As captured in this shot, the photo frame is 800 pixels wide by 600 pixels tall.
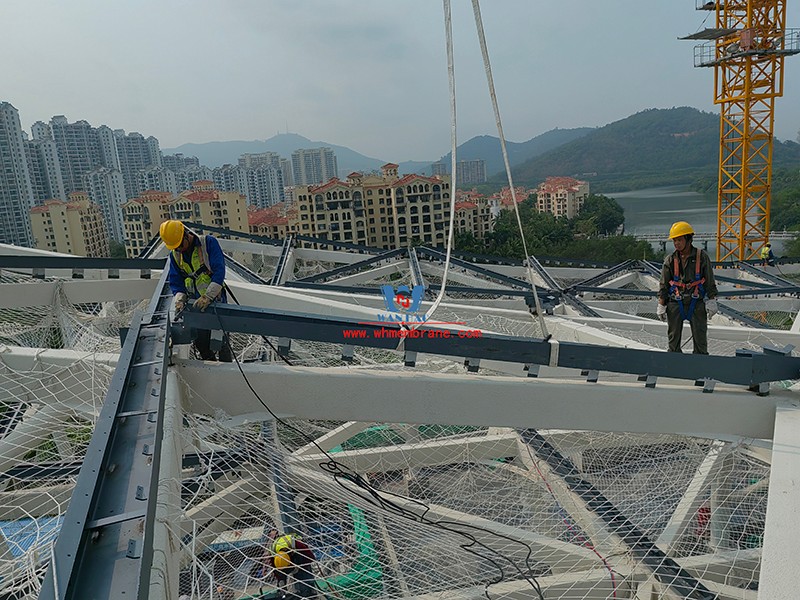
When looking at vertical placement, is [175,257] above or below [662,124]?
below

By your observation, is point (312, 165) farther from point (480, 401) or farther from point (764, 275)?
point (480, 401)

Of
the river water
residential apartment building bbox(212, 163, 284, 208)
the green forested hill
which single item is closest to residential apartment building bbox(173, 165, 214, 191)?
residential apartment building bbox(212, 163, 284, 208)

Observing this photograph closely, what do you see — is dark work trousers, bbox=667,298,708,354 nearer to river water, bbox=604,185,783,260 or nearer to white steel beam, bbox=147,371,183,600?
white steel beam, bbox=147,371,183,600

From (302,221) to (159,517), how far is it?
123 ft

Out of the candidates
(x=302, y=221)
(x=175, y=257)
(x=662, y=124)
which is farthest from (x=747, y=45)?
(x=662, y=124)

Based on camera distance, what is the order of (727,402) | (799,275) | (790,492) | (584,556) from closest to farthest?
(790,492), (727,402), (584,556), (799,275)

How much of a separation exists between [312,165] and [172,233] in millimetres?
106258

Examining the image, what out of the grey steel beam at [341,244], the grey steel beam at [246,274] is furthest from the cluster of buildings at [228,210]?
the grey steel beam at [246,274]

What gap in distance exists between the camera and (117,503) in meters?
1.60

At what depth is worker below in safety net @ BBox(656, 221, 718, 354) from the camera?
3781 mm

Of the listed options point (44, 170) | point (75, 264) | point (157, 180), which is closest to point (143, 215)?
point (44, 170)

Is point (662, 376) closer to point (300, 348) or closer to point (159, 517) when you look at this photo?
point (159, 517)

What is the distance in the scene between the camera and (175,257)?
3.60m

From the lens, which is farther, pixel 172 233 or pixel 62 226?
pixel 62 226
